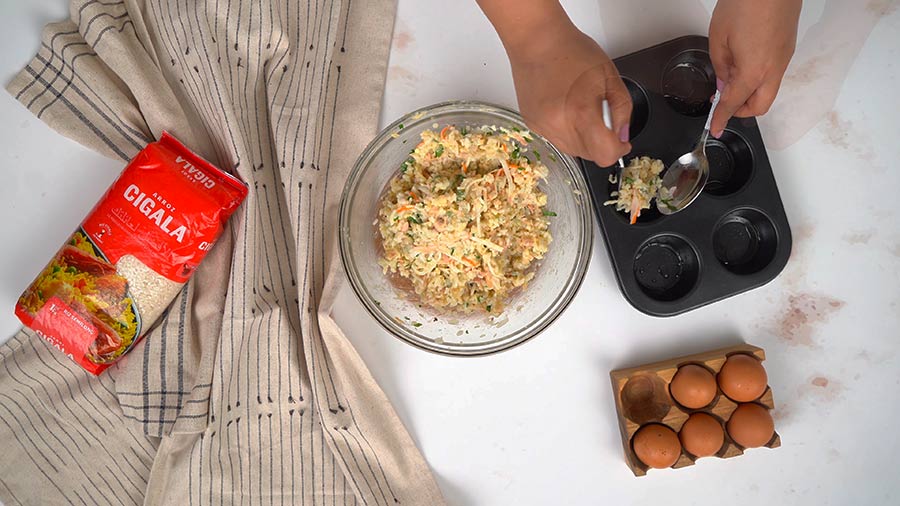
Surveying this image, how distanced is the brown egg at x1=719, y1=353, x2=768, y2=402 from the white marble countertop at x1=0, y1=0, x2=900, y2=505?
3.1 inches

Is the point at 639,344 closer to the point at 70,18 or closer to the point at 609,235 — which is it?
the point at 609,235

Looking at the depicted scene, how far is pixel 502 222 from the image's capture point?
3.34 feet

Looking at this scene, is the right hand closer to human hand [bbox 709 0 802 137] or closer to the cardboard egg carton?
human hand [bbox 709 0 802 137]

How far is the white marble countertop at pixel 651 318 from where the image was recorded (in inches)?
45.8

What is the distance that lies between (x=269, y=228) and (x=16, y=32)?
0.54 metres

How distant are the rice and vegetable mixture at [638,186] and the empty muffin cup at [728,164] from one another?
3.8 inches

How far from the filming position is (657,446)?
1073 millimetres

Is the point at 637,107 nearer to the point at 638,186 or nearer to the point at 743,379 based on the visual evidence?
the point at 638,186

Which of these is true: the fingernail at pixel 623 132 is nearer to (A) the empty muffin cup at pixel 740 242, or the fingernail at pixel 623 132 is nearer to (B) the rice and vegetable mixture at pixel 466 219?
(B) the rice and vegetable mixture at pixel 466 219

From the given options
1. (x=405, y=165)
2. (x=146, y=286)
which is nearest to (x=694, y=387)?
(x=405, y=165)

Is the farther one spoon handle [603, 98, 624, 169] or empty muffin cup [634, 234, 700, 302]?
empty muffin cup [634, 234, 700, 302]

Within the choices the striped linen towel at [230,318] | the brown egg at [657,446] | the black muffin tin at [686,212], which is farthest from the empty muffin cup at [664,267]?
the striped linen towel at [230,318]

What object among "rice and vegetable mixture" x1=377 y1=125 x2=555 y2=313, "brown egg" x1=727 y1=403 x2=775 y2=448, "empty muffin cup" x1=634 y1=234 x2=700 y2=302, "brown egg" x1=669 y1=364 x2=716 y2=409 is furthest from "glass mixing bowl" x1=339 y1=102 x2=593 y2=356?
"brown egg" x1=727 y1=403 x2=775 y2=448

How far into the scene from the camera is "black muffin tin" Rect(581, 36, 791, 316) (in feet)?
3.56
